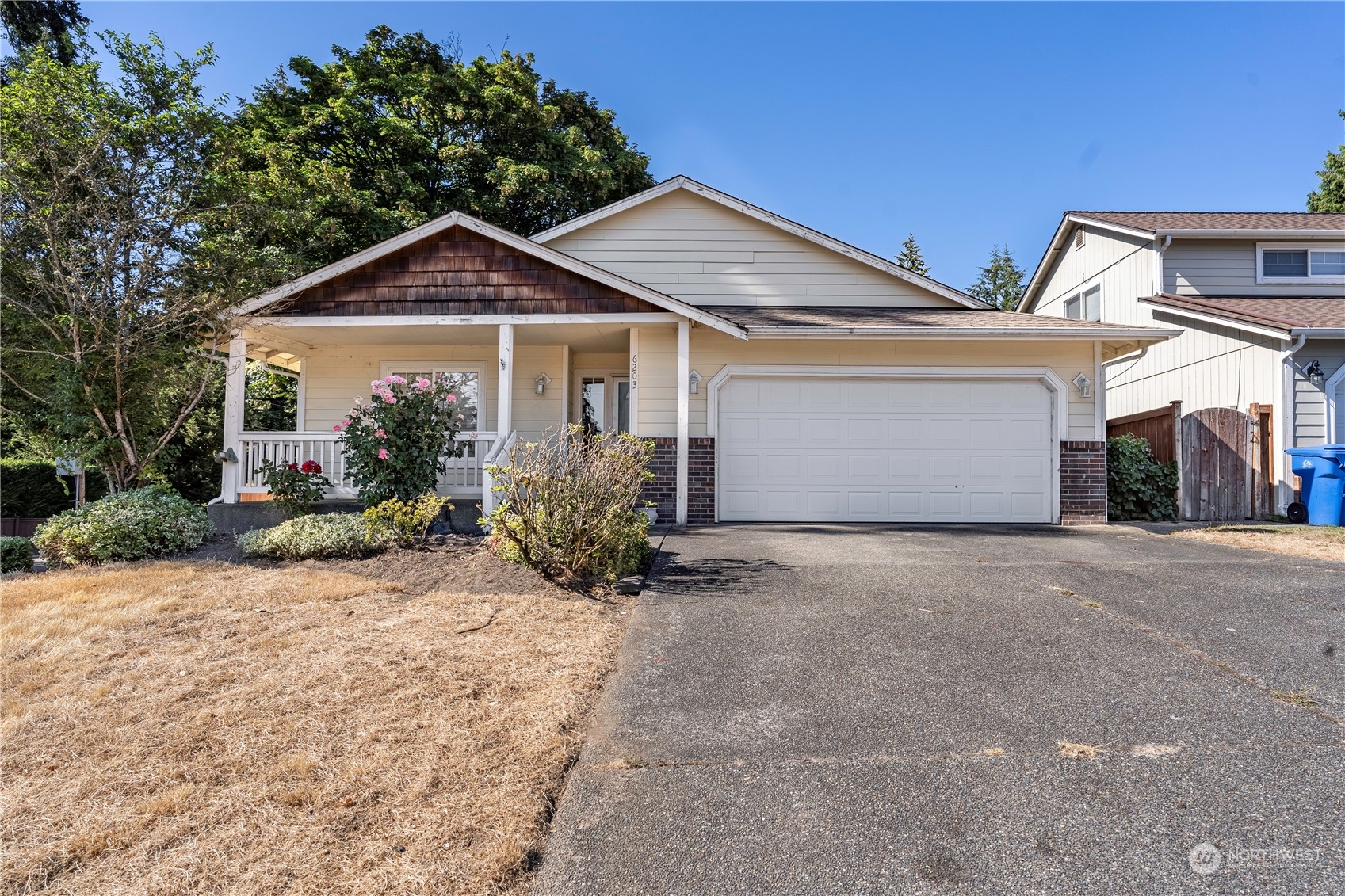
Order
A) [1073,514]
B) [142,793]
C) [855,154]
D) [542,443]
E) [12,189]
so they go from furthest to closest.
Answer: [855,154] → [1073,514] → [12,189] → [542,443] → [142,793]

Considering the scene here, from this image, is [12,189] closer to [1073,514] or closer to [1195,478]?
[1073,514]

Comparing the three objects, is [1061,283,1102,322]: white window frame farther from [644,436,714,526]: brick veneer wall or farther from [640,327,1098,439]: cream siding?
[644,436,714,526]: brick veneer wall

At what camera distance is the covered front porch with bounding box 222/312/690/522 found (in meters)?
9.15

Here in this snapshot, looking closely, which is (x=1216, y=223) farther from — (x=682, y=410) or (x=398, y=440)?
(x=398, y=440)

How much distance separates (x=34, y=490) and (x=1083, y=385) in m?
18.2

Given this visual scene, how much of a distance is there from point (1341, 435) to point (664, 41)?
12.5 metres

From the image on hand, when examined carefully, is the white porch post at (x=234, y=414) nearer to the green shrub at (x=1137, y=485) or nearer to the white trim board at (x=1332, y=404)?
the green shrub at (x=1137, y=485)

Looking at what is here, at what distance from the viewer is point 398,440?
7.67 metres

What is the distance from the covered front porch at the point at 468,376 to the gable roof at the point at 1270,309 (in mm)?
9249

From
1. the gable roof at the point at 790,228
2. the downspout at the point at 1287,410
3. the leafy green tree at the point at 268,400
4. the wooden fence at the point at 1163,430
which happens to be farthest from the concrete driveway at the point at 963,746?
the leafy green tree at the point at 268,400

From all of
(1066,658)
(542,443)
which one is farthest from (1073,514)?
(542,443)

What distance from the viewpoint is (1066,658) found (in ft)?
12.3

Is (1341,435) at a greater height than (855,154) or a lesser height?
lesser

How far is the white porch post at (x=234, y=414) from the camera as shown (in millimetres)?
9000
